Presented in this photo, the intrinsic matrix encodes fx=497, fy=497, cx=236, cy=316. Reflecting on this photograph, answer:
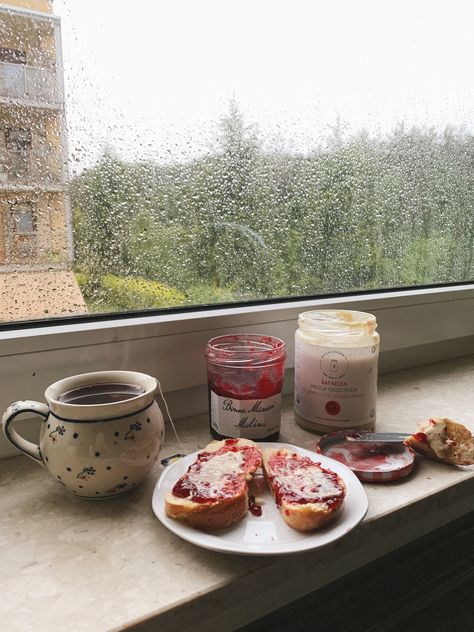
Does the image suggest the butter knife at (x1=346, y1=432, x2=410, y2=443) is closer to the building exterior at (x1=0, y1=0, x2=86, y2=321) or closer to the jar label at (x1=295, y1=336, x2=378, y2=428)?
the jar label at (x1=295, y1=336, x2=378, y2=428)

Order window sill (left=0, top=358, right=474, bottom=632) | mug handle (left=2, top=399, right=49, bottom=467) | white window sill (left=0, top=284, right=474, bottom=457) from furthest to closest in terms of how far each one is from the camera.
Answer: white window sill (left=0, top=284, right=474, bottom=457), mug handle (left=2, top=399, right=49, bottom=467), window sill (left=0, top=358, right=474, bottom=632)

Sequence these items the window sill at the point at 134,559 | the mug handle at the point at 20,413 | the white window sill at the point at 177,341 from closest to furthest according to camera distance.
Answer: the window sill at the point at 134,559, the mug handle at the point at 20,413, the white window sill at the point at 177,341

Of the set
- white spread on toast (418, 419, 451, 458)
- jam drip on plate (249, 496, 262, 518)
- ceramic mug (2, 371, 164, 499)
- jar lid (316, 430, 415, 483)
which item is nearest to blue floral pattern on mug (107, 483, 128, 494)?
ceramic mug (2, 371, 164, 499)

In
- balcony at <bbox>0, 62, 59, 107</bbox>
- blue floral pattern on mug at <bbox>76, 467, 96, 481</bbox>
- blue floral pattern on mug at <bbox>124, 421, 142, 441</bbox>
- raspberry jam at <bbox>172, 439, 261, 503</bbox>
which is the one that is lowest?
raspberry jam at <bbox>172, 439, 261, 503</bbox>

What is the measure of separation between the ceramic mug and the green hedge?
18cm

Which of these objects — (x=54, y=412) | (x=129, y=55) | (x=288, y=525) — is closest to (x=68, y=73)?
(x=129, y=55)

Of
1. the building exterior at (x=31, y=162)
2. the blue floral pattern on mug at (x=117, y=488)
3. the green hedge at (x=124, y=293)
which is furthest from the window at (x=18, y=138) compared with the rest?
the blue floral pattern on mug at (x=117, y=488)

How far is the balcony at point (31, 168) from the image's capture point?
556 mm

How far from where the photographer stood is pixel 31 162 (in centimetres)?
57

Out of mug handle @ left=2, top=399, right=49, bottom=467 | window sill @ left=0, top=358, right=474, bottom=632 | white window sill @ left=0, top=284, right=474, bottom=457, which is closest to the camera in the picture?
window sill @ left=0, top=358, right=474, bottom=632

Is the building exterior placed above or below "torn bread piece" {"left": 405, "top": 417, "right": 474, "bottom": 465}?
above

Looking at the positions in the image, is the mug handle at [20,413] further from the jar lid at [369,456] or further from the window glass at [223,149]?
the jar lid at [369,456]

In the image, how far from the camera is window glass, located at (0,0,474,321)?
1.90 ft

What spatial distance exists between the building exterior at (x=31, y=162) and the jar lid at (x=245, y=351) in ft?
0.70
